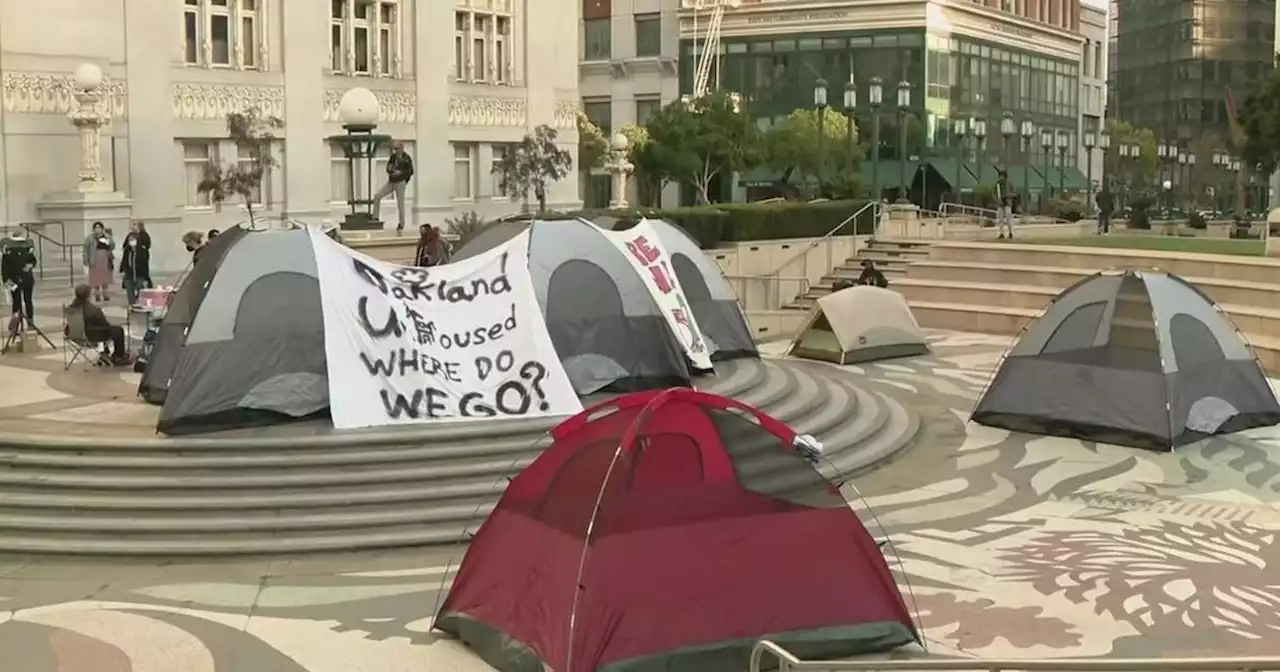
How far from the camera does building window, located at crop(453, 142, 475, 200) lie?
4394 centimetres

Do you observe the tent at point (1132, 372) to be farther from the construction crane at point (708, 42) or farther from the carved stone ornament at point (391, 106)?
the construction crane at point (708, 42)

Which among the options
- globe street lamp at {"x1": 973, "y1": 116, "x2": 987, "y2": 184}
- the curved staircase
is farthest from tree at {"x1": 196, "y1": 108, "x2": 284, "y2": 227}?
globe street lamp at {"x1": 973, "y1": 116, "x2": 987, "y2": 184}

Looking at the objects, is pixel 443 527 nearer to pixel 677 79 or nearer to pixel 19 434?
pixel 19 434

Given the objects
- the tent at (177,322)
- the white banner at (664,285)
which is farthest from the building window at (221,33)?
the tent at (177,322)

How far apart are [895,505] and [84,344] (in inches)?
420

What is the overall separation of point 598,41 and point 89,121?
39636mm

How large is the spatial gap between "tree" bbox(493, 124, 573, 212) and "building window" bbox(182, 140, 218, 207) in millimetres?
9800

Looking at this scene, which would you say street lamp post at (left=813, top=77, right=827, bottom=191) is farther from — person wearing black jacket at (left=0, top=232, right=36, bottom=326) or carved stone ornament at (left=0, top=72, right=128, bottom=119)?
person wearing black jacket at (left=0, top=232, right=36, bottom=326)

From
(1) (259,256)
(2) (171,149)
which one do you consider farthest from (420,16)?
(1) (259,256)

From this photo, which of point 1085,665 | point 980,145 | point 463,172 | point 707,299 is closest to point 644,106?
point 980,145

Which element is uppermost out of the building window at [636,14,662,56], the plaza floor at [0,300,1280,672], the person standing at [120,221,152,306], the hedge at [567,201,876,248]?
the building window at [636,14,662,56]

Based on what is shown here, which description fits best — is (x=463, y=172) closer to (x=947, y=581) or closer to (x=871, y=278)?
(x=871, y=278)

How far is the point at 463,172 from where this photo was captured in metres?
44.4

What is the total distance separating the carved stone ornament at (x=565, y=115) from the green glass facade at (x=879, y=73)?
21322mm
